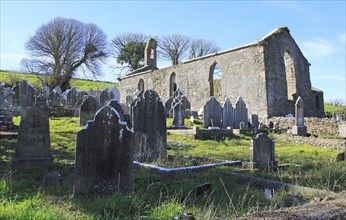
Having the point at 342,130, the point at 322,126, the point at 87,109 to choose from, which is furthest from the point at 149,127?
the point at 322,126

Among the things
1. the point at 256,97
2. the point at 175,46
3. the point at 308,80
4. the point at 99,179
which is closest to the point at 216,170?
the point at 99,179

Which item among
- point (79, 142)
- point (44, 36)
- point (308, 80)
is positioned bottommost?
point (79, 142)

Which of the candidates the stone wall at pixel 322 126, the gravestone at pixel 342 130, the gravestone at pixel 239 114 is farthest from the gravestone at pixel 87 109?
the gravestone at pixel 342 130

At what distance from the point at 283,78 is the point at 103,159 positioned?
778 inches

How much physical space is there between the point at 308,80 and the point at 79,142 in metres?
23.8

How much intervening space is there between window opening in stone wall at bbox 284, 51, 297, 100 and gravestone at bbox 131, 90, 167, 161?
17559 mm

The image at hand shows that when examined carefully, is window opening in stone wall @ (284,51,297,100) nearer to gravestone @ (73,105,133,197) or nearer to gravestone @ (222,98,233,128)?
gravestone @ (222,98,233,128)

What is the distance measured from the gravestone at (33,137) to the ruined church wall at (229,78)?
1600cm

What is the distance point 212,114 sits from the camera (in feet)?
51.4

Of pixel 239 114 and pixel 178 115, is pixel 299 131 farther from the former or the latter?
pixel 178 115

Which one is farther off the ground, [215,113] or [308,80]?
[308,80]

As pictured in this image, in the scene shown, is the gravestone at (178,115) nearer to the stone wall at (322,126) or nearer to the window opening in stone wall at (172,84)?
the stone wall at (322,126)

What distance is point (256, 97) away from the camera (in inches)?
838

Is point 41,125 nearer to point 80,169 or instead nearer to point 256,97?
point 80,169
